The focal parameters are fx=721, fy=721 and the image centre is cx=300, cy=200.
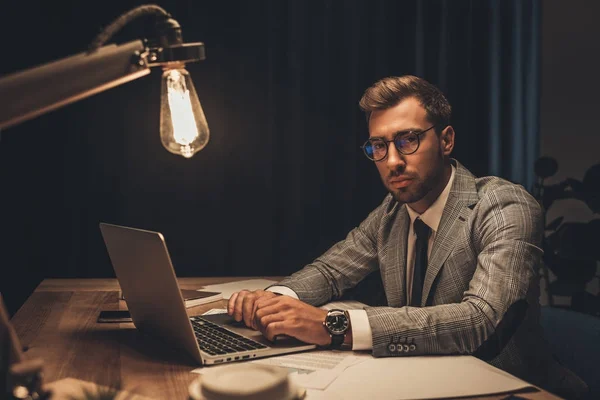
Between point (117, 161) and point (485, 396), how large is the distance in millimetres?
2074

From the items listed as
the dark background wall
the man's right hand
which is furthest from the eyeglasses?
the dark background wall

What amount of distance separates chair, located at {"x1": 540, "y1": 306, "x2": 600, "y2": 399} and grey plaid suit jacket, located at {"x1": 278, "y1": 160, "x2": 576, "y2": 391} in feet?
0.25

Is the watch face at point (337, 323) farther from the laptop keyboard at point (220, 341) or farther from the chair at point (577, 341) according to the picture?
the chair at point (577, 341)

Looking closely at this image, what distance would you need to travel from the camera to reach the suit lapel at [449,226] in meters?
1.97

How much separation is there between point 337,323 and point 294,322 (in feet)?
0.30

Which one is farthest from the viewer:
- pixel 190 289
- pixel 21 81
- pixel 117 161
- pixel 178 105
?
pixel 117 161

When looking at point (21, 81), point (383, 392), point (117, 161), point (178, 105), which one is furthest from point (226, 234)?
point (21, 81)

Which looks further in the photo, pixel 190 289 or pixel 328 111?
pixel 328 111

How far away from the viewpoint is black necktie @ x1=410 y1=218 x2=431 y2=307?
2068 mm

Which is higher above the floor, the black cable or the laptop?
the black cable

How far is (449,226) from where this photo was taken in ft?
6.52

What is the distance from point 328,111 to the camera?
10.1ft

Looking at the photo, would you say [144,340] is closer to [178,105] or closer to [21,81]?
[178,105]

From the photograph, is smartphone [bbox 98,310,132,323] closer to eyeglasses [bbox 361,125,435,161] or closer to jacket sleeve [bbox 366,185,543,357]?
jacket sleeve [bbox 366,185,543,357]
